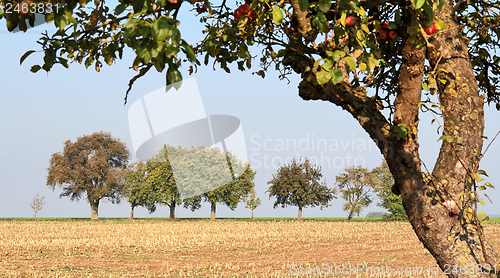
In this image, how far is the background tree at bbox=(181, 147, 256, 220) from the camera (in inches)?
2299

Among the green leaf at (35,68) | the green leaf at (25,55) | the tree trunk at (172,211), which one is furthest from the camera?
the tree trunk at (172,211)

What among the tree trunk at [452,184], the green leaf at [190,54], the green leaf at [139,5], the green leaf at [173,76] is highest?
the green leaf at [139,5]

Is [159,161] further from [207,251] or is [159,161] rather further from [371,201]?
[207,251]

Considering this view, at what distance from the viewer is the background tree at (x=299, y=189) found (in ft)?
204

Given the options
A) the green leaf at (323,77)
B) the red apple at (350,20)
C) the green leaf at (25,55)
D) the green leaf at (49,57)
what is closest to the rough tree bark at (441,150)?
the red apple at (350,20)

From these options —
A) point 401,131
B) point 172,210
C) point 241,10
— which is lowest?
point 172,210

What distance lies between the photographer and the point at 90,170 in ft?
196

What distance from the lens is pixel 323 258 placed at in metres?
16.3

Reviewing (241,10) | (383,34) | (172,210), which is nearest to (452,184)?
(383,34)

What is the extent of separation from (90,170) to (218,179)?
20.4 metres

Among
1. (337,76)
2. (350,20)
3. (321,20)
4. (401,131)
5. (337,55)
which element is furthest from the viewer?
(401,131)

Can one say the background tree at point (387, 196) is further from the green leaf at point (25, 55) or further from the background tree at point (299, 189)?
the green leaf at point (25, 55)

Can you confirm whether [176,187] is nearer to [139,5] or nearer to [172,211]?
[172,211]

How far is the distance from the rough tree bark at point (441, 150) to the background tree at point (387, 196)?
177ft
